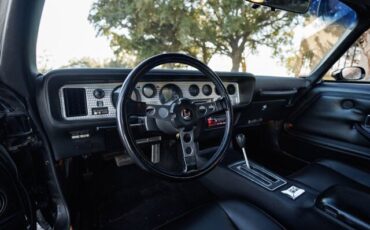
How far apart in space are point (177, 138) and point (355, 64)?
1711mm

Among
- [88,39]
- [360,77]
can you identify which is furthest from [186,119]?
[360,77]

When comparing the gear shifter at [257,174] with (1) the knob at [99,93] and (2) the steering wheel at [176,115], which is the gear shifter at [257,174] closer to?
(2) the steering wheel at [176,115]

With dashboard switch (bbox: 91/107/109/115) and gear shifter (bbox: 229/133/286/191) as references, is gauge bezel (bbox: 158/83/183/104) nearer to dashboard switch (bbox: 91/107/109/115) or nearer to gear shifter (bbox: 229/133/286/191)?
dashboard switch (bbox: 91/107/109/115)

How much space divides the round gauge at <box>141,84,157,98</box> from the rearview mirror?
2.66 feet

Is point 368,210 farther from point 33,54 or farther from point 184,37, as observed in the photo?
point 184,37

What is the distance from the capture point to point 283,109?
2.27 metres

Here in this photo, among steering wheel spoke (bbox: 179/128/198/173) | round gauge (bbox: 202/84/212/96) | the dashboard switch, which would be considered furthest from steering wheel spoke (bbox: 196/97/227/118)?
the dashboard switch

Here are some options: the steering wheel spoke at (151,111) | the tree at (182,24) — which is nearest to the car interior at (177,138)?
the steering wheel spoke at (151,111)

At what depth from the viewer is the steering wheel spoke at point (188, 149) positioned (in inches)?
46.3

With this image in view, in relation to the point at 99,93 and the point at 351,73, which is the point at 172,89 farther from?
the point at 351,73

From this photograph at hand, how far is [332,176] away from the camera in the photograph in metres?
1.63

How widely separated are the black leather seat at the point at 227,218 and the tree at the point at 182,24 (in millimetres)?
5079

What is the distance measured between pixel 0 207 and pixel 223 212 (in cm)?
89

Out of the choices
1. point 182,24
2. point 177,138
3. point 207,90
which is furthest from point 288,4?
point 182,24
